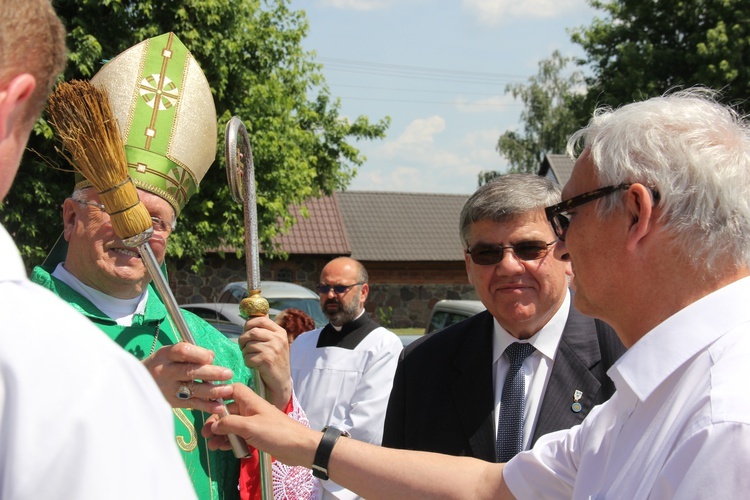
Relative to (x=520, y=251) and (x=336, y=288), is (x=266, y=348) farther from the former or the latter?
(x=336, y=288)

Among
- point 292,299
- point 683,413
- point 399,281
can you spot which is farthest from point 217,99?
point 399,281

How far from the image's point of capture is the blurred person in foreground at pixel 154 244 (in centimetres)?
285

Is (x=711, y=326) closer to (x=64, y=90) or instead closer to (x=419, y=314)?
(x=64, y=90)

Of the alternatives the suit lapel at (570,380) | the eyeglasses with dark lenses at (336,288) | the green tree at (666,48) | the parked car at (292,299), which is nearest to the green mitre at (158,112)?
the suit lapel at (570,380)

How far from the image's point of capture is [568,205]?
1985mm

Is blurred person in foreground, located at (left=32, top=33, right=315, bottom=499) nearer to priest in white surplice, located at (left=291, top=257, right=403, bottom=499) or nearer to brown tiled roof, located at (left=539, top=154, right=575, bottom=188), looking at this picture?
priest in white surplice, located at (left=291, top=257, right=403, bottom=499)

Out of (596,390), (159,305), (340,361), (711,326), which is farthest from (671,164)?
(340,361)

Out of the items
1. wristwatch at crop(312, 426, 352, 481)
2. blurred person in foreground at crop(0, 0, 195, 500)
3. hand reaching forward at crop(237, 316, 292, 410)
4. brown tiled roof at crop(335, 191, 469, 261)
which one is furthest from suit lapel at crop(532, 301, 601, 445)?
brown tiled roof at crop(335, 191, 469, 261)

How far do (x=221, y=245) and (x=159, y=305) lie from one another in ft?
35.5

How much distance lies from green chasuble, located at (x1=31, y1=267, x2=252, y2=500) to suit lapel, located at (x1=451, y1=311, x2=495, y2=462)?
2.63 feet

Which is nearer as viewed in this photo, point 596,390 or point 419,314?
point 596,390

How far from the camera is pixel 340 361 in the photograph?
6023 millimetres

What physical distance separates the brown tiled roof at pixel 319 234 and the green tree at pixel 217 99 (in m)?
8.78

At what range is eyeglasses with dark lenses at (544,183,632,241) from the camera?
1854mm
